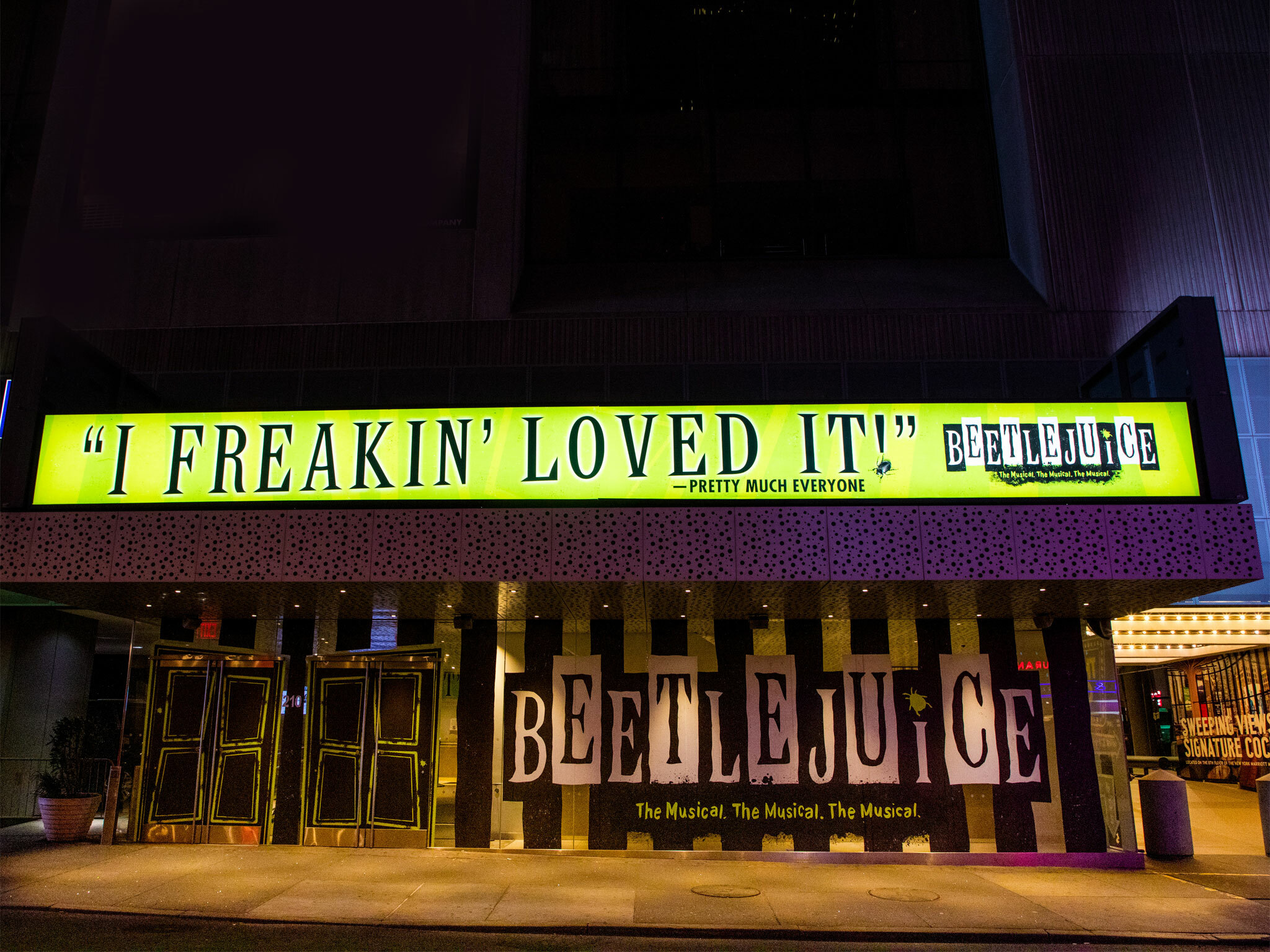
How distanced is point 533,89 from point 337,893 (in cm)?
1391

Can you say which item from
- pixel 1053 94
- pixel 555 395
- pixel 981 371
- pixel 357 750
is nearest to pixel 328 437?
pixel 555 395

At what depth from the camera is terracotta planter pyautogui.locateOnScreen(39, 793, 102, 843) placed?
13.1 metres

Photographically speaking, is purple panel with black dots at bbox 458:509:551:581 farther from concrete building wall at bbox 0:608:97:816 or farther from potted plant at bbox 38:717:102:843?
concrete building wall at bbox 0:608:97:816

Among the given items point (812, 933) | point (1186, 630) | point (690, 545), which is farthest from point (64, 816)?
point (1186, 630)

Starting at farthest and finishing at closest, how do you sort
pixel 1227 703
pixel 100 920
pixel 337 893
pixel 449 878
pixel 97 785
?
pixel 1227 703 < pixel 97 785 < pixel 449 878 < pixel 337 893 < pixel 100 920

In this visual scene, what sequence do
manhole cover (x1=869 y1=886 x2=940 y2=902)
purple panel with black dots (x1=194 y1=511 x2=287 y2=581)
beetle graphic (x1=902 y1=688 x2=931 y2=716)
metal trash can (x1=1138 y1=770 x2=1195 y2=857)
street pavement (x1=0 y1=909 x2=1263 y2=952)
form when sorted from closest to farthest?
1. street pavement (x1=0 y1=909 x2=1263 y2=952)
2. manhole cover (x1=869 y1=886 x2=940 y2=902)
3. purple panel with black dots (x1=194 y1=511 x2=287 y2=581)
4. metal trash can (x1=1138 y1=770 x2=1195 y2=857)
5. beetle graphic (x1=902 y1=688 x2=931 y2=716)

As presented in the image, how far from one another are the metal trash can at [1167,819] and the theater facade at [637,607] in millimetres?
676

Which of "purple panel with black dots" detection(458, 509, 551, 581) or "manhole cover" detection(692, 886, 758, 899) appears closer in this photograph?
"manhole cover" detection(692, 886, 758, 899)

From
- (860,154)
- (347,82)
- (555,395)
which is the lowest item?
(555,395)

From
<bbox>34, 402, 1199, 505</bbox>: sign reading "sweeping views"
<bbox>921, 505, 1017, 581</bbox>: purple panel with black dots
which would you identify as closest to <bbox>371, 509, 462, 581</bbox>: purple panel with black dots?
<bbox>34, 402, 1199, 505</bbox>: sign reading "sweeping views"

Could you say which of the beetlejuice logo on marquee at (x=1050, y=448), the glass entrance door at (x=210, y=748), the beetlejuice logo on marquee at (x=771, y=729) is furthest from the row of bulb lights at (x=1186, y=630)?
the glass entrance door at (x=210, y=748)

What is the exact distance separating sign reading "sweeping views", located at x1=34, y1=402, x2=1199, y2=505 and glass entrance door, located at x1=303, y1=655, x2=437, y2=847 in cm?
384

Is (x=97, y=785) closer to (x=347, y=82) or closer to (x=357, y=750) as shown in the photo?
(x=357, y=750)

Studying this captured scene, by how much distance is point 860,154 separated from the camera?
1639 centimetres
